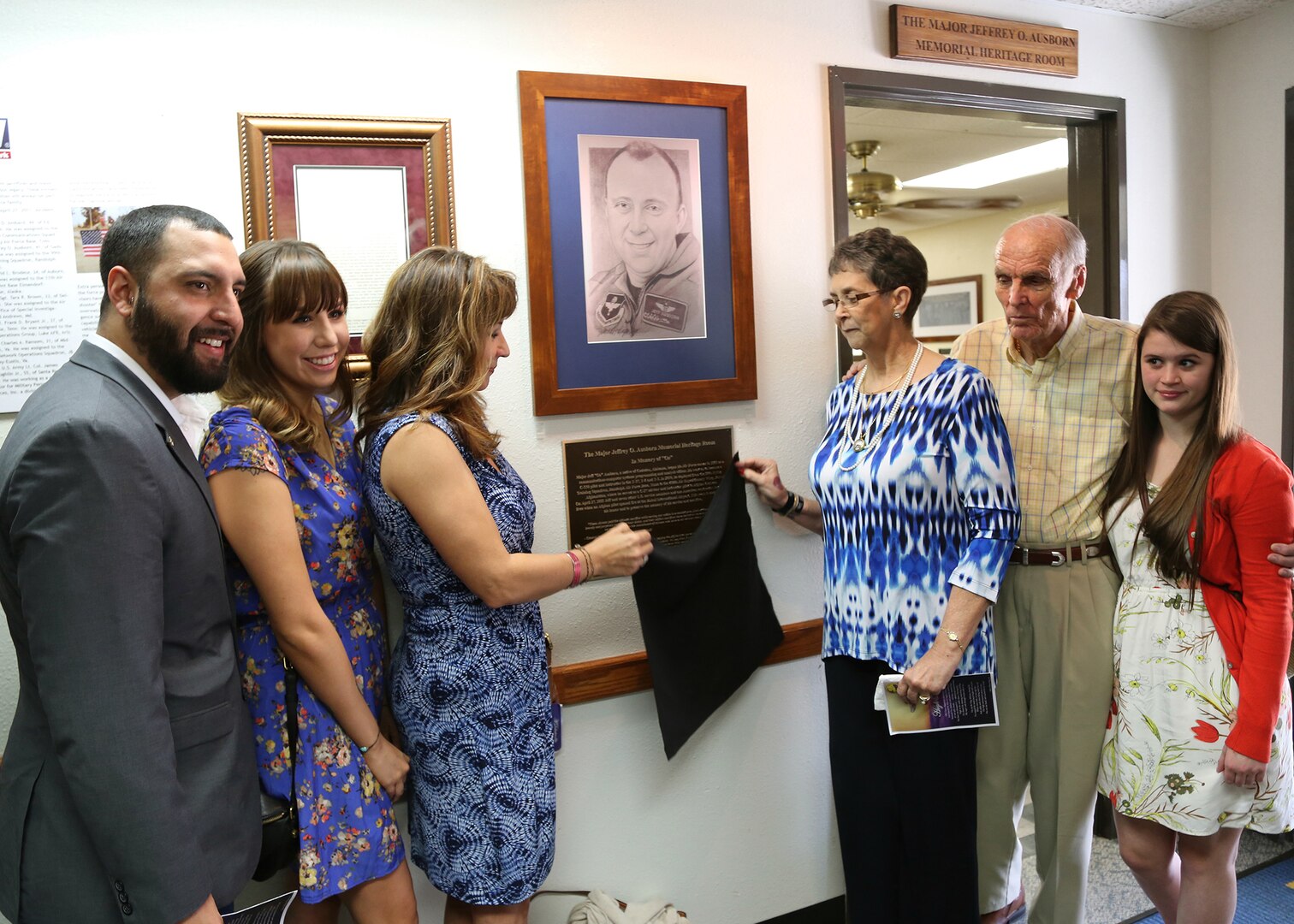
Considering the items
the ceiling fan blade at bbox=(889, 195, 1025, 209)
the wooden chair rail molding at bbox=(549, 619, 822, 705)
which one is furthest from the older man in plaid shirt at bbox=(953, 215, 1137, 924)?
the ceiling fan blade at bbox=(889, 195, 1025, 209)

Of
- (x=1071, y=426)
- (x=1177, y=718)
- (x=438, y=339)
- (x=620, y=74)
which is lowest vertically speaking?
(x=1177, y=718)

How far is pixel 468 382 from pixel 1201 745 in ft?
5.90

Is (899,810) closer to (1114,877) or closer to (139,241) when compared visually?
(1114,877)

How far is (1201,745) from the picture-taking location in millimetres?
1980

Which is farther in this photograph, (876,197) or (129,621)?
(876,197)

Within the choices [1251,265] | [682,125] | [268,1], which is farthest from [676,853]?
[1251,265]

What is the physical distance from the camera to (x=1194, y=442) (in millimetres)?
2021

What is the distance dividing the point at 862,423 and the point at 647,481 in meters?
0.56

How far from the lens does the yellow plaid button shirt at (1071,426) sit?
2.17m

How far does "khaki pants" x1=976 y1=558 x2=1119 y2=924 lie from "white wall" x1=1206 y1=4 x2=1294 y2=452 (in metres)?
1.48

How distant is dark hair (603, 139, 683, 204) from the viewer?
220 cm

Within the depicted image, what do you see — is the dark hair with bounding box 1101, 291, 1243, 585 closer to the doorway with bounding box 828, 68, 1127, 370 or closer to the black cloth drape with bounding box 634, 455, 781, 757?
the doorway with bounding box 828, 68, 1127, 370

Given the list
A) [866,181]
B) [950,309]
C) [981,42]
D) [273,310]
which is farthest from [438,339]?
[950,309]

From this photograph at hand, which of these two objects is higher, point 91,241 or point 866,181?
point 866,181
